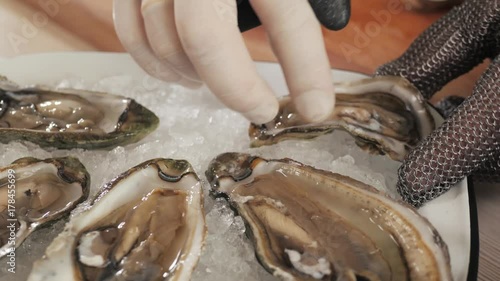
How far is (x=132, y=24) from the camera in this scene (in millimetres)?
598

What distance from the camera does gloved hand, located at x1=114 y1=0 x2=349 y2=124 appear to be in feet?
1.61

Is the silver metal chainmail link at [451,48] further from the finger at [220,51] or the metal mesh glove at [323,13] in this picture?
the finger at [220,51]

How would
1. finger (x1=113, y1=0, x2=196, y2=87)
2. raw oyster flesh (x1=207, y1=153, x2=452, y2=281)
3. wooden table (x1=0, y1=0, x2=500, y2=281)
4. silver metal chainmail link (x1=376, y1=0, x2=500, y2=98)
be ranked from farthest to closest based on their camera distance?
wooden table (x1=0, y1=0, x2=500, y2=281) → silver metal chainmail link (x1=376, y1=0, x2=500, y2=98) → finger (x1=113, y1=0, x2=196, y2=87) → raw oyster flesh (x1=207, y1=153, x2=452, y2=281)

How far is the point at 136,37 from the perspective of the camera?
0.61 metres

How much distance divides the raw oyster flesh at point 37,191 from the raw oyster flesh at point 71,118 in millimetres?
46

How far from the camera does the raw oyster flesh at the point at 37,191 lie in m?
0.55

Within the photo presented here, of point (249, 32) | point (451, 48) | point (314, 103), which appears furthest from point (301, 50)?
point (249, 32)

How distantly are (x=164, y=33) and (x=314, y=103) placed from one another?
0.53 ft

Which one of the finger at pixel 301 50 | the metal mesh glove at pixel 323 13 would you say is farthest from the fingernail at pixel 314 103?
the metal mesh glove at pixel 323 13

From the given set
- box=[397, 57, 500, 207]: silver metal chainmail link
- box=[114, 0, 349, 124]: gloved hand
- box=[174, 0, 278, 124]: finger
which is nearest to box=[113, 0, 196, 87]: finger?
box=[114, 0, 349, 124]: gloved hand

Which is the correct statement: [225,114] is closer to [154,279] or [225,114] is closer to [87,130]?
[87,130]

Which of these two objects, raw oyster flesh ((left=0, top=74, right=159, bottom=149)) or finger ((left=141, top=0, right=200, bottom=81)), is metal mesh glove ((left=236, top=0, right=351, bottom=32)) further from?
raw oyster flesh ((left=0, top=74, right=159, bottom=149))

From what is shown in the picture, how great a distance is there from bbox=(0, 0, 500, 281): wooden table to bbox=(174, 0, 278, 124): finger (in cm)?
41

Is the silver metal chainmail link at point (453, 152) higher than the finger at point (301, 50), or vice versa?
the finger at point (301, 50)
